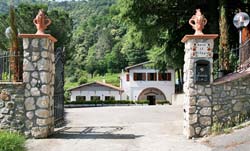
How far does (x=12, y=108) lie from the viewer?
10125 millimetres

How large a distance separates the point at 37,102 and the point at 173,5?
42.5 ft

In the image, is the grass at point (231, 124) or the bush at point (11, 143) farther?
the grass at point (231, 124)

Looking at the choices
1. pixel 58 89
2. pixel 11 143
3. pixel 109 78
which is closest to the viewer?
pixel 11 143

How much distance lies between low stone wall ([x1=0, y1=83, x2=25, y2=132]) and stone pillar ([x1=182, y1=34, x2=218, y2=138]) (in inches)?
166

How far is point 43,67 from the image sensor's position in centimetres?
1018

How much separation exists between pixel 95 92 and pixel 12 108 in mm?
46608

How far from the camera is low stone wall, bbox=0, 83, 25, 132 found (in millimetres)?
10109

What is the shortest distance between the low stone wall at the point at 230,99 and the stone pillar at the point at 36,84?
4307 mm

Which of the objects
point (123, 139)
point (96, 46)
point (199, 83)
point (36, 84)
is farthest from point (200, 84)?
point (96, 46)

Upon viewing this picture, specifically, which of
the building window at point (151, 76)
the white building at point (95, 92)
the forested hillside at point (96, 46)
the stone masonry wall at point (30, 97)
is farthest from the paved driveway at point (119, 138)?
the forested hillside at point (96, 46)

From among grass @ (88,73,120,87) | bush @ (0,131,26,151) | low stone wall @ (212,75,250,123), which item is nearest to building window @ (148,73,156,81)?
grass @ (88,73,120,87)

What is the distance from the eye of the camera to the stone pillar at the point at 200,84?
1011cm

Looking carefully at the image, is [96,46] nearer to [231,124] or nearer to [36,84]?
[36,84]

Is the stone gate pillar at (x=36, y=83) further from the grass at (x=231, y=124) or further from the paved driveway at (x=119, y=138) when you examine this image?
the grass at (x=231, y=124)
